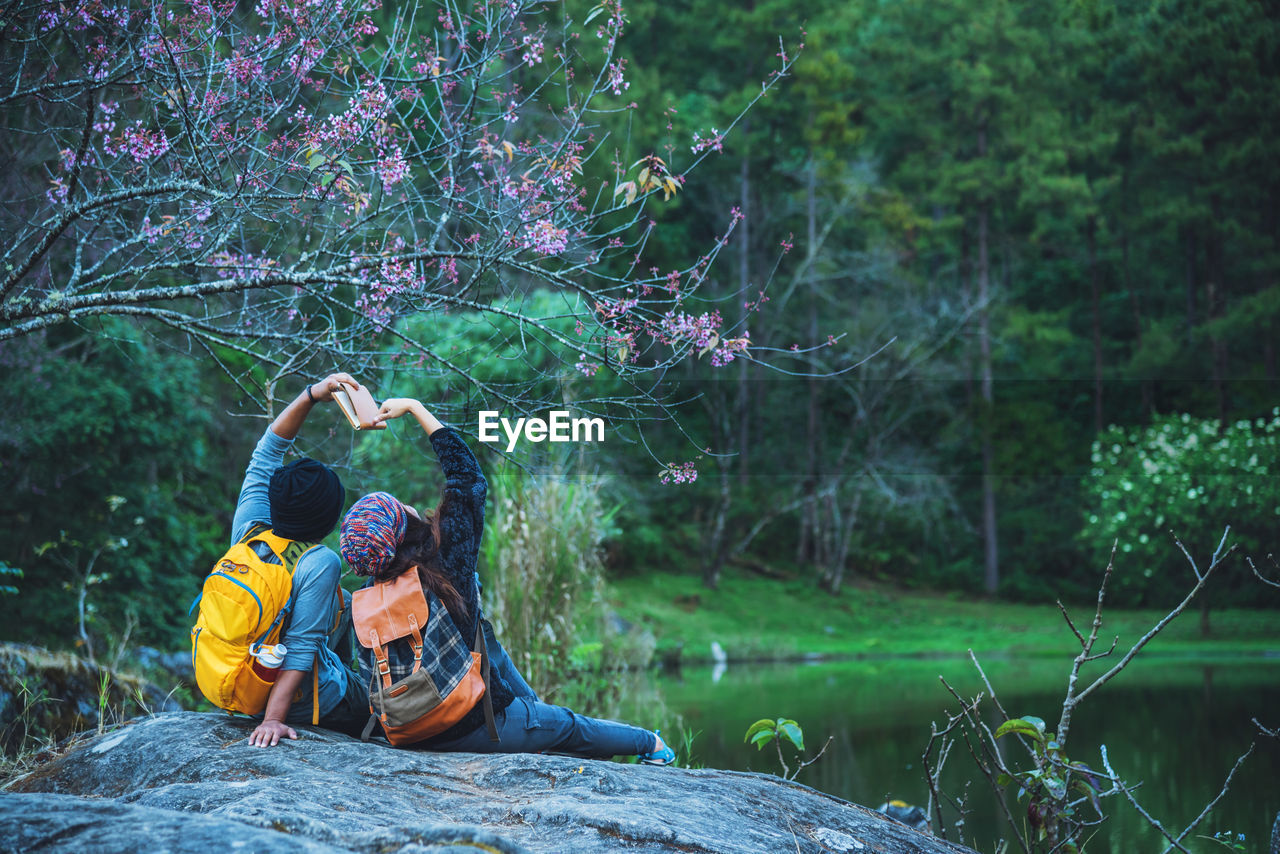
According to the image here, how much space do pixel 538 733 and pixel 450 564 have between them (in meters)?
0.55

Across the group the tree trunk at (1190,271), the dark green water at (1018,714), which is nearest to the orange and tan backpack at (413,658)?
the dark green water at (1018,714)

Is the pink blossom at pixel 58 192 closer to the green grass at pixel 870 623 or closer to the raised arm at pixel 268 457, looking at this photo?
the raised arm at pixel 268 457

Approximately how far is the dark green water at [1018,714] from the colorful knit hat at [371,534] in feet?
6.26

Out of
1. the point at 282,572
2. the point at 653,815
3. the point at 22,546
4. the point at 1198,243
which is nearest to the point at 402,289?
the point at 282,572

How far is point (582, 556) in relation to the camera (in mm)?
6492

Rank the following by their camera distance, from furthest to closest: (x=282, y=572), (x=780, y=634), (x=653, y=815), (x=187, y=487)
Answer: (x=780, y=634)
(x=187, y=487)
(x=282, y=572)
(x=653, y=815)

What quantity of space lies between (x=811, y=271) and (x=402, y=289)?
612 inches

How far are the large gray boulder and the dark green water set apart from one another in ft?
3.91

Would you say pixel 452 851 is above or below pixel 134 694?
above

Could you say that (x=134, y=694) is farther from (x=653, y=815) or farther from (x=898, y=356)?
(x=898, y=356)

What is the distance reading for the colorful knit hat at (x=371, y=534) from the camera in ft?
8.45

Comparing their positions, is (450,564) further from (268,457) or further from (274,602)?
(268,457)

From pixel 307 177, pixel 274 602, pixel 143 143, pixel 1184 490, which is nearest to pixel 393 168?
pixel 307 177

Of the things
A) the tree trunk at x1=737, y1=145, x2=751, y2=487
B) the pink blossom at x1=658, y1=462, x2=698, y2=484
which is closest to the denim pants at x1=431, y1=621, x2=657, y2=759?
the pink blossom at x1=658, y1=462, x2=698, y2=484
